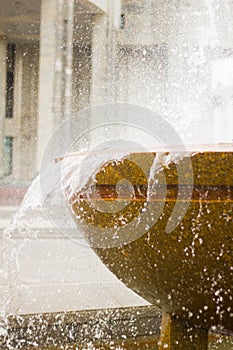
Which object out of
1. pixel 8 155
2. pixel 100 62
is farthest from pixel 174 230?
pixel 8 155

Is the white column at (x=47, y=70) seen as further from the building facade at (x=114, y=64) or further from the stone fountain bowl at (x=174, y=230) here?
the stone fountain bowl at (x=174, y=230)

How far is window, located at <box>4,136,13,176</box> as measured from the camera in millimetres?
9484

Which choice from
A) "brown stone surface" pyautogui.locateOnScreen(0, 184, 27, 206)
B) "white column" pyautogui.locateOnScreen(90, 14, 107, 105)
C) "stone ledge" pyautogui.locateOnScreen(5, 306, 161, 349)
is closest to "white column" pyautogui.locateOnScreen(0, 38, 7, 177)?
"brown stone surface" pyautogui.locateOnScreen(0, 184, 27, 206)

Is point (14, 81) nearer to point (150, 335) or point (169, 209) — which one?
point (150, 335)

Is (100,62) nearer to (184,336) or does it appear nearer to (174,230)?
(184,336)

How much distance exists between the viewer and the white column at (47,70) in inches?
320

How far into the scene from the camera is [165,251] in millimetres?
905

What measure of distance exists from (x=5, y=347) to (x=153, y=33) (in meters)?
5.20

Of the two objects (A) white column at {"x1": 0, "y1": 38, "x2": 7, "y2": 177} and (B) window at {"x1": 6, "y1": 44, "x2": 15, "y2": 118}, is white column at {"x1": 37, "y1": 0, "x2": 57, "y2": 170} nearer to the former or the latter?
(A) white column at {"x1": 0, "y1": 38, "x2": 7, "y2": 177}

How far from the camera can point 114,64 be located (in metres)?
7.00

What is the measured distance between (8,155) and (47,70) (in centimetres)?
186

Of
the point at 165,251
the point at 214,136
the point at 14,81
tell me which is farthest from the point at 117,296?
the point at 14,81

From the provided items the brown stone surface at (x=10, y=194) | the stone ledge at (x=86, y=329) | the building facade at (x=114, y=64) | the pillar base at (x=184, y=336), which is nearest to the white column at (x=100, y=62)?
the building facade at (x=114, y=64)

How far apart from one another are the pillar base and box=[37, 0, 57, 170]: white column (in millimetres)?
6931
